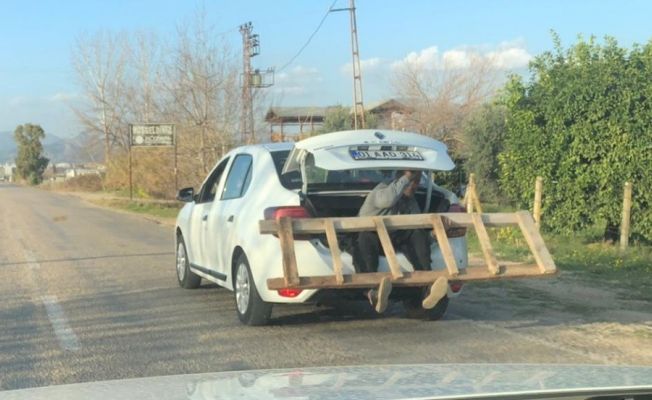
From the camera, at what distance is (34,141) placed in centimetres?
11100

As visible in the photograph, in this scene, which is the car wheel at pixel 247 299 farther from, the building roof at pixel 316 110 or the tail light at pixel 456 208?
the building roof at pixel 316 110

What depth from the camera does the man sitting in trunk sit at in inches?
259

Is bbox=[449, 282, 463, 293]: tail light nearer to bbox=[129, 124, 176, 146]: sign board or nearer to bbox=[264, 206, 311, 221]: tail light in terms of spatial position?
bbox=[264, 206, 311, 221]: tail light

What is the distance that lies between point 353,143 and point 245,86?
2306cm

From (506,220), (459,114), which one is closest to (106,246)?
(506,220)

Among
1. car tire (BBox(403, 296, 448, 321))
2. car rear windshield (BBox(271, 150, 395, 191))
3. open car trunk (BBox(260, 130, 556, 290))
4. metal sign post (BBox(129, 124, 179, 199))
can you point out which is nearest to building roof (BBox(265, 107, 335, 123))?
metal sign post (BBox(129, 124, 179, 199))

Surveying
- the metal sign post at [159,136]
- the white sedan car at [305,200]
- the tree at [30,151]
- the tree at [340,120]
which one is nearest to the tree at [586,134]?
the white sedan car at [305,200]

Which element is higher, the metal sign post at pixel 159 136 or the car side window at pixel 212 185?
the metal sign post at pixel 159 136

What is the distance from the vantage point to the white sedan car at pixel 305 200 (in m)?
6.84

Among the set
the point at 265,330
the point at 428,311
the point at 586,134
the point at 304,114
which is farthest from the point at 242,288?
the point at 304,114

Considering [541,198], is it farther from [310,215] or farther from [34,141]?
[34,141]

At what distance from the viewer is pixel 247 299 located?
7398 millimetres

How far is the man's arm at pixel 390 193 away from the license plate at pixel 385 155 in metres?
0.23

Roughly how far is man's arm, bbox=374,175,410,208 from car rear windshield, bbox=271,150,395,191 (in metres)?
0.61
